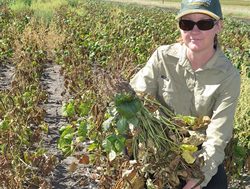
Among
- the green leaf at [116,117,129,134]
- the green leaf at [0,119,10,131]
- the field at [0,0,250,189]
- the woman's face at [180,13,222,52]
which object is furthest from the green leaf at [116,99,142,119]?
the green leaf at [0,119,10,131]

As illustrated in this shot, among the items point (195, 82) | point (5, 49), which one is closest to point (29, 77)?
point (5, 49)

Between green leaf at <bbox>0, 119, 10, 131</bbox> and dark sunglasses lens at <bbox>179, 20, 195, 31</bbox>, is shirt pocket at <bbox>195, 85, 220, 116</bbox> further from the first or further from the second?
green leaf at <bbox>0, 119, 10, 131</bbox>

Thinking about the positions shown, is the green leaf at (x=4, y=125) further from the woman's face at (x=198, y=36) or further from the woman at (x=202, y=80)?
the woman's face at (x=198, y=36)

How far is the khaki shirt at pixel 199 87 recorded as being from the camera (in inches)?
119

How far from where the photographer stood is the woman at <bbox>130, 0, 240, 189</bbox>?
9.88 ft

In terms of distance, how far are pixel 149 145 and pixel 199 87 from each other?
80 cm

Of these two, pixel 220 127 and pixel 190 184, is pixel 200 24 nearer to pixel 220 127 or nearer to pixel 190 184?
pixel 220 127

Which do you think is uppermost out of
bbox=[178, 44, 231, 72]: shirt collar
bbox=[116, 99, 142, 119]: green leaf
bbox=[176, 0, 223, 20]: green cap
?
bbox=[176, 0, 223, 20]: green cap

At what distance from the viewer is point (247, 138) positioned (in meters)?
4.59

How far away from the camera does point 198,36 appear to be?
310cm

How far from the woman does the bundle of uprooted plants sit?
0.14m

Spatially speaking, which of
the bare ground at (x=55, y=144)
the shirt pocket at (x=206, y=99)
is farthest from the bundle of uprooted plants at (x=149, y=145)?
the bare ground at (x=55, y=144)

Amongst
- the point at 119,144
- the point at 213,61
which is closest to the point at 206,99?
the point at 213,61

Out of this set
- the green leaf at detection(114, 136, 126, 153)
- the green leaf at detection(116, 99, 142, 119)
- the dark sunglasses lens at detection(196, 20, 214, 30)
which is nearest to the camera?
the green leaf at detection(116, 99, 142, 119)
